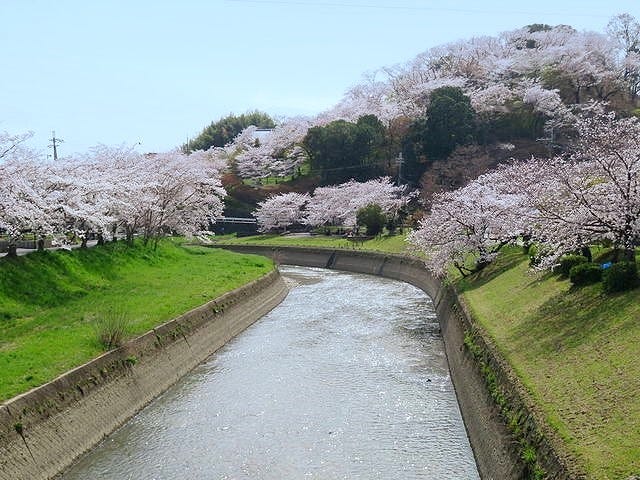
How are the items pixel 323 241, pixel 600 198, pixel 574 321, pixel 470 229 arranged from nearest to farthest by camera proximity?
pixel 574 321 < pixel 600 198 < pixel 470 229 < pixel 323 241

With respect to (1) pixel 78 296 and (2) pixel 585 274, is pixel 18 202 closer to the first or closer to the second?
(1) pixel 78 296

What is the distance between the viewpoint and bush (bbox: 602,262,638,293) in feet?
58.6

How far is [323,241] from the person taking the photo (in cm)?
7050

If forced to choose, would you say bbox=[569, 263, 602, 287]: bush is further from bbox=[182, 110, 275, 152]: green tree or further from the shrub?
bbox=[182, 110, 275, 152]: green tree


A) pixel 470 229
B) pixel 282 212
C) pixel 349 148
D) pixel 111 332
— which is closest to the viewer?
pixel 111 332

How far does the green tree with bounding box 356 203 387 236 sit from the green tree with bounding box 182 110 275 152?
244 feet

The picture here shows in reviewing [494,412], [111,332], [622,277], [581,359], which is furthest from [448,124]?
[494,412]

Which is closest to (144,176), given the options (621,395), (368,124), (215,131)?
(621,395)

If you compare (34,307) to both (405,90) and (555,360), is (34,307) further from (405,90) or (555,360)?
(405,90)

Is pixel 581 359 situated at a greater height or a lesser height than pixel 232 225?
greater

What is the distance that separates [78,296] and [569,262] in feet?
62.1

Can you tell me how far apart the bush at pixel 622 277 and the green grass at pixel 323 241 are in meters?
35.0

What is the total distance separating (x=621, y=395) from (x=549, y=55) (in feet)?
256

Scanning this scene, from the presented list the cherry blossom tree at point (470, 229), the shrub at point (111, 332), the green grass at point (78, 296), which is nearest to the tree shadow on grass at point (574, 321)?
Answer: the shrub at point (111, 332)
